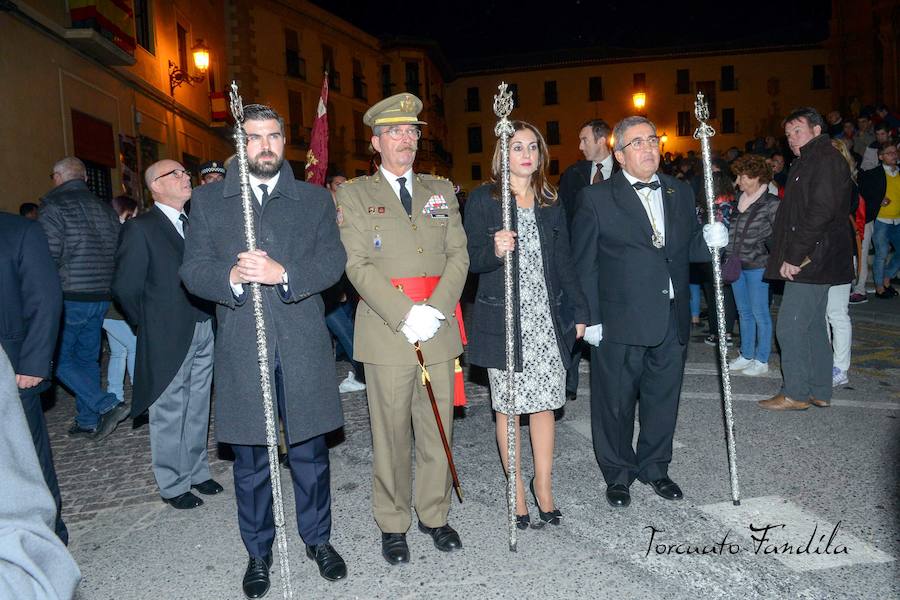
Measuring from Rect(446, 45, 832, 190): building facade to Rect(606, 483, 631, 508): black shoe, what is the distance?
157 feet

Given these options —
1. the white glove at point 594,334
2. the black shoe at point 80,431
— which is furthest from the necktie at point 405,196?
the black shoe at point 80,431

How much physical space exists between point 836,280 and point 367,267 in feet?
13.3

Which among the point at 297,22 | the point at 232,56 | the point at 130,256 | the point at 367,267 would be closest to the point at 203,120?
the point at 232,56

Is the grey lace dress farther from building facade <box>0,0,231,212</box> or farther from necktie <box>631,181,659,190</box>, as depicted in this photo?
building facade <box>0,0,231,212</box>

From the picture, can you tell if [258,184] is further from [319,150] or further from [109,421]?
[109,421]

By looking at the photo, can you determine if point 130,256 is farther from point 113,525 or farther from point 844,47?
point 844,47

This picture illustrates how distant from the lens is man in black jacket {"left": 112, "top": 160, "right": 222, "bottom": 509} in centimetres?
441

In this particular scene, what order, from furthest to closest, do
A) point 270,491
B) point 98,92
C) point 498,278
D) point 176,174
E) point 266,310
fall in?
1. point 98,92
2. point 176,174
3. point 498,278
4. point 270,491
5. point 266,310

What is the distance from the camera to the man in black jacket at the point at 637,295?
13.7ft

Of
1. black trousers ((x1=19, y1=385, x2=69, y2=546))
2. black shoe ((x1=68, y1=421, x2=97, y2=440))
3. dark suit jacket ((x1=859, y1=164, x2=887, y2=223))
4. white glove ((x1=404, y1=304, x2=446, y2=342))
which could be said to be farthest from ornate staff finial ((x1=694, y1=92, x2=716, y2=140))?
dark suit jacket ((x1=859, y1=164, x2=887, y2=223))

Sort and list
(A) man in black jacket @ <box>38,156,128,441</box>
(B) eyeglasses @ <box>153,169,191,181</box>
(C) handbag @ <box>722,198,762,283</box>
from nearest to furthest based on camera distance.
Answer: (B) eyeglasses @ <box>153,169,191,181</box> → (A) man in black jacket @ <box>38,156,128,441</box> → (C) handbag @ <box>722,198,762,283</box>

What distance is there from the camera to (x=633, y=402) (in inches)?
174

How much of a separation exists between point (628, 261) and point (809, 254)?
2242 millimetres

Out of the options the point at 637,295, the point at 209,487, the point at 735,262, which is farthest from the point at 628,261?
Answer: the point at 209,487
